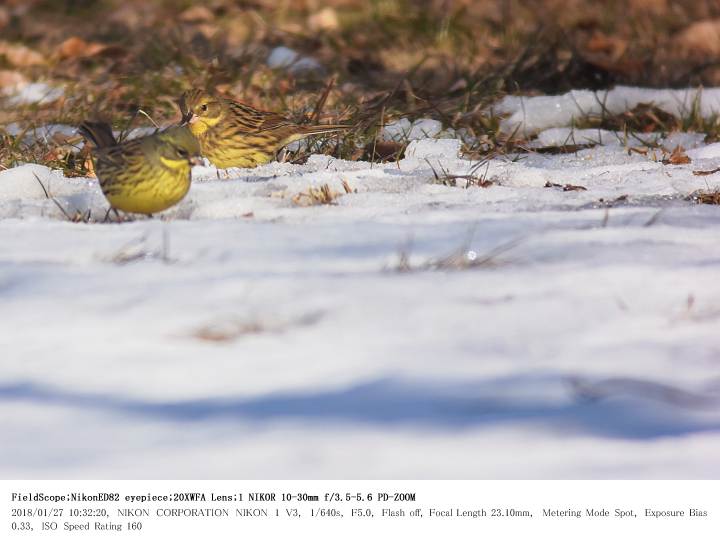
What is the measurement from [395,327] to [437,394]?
33 centimetres

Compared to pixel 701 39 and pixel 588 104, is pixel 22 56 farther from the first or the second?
pixel 701 39

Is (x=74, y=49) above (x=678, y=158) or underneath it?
above

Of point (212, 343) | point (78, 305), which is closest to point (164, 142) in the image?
point (78, 305)

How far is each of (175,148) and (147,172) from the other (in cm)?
20

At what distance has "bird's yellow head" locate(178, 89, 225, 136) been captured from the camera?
550cm

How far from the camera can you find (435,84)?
724cm

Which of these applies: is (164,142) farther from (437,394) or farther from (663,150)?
(663,150)

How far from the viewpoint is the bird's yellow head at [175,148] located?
3994 millimetres

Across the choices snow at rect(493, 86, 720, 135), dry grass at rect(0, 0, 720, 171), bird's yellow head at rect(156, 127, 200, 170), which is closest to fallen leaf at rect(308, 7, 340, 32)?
dry grass at rect(0, 0, 720, 171)

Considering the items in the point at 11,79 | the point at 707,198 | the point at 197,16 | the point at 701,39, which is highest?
the point at 197,16

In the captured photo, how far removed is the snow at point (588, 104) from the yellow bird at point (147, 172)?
2.52m

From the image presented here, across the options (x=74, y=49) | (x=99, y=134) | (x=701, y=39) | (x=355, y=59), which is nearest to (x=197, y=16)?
(x=74, y=49)

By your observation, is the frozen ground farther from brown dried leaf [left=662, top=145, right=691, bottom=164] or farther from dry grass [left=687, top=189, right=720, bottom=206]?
brown dried leaf [left=662, top=145, right=691, bottom=164]

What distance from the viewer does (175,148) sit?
13.3ft
